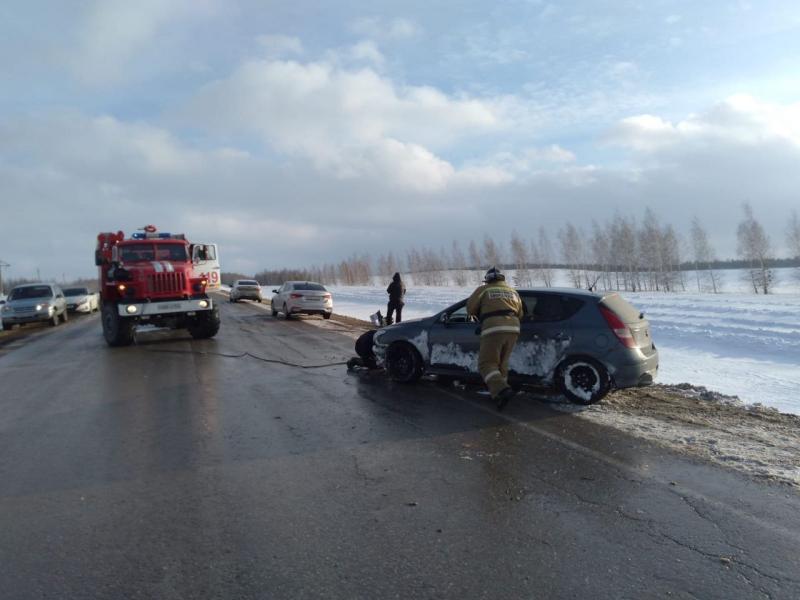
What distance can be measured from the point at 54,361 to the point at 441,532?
11.4 m

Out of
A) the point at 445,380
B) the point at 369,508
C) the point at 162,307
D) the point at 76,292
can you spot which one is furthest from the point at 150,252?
the point at 76,292

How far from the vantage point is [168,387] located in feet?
28.2

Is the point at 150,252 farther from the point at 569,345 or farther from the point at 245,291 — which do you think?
the point at 245,291

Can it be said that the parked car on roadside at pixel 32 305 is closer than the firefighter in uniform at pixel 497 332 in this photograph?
No

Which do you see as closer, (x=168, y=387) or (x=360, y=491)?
(x=360, y=491)

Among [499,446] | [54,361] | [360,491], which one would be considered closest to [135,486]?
[360,491]

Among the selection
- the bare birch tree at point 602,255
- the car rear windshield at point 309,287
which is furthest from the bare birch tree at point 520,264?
the car rear windshield at point 309,287

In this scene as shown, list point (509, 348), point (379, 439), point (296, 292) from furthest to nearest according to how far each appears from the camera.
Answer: point (296, 292) < point (509, 348) < point (379, 439)

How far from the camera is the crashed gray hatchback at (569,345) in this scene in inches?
270

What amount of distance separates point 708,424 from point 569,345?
177cm

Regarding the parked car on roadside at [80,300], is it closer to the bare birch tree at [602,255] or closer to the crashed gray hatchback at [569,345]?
the crashed gray hatchback at [569,345]

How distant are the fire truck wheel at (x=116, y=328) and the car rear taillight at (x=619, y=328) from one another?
11.7 m

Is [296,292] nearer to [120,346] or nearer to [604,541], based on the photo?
[120,346]

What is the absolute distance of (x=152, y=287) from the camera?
1408 centimetres
